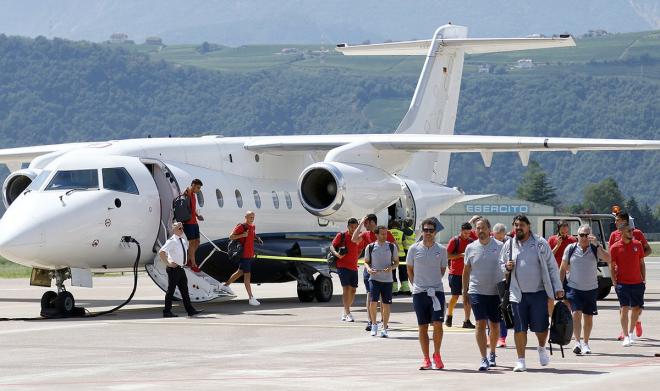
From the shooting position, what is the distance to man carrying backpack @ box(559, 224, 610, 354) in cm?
1631

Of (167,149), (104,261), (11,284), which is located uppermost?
(167,149)

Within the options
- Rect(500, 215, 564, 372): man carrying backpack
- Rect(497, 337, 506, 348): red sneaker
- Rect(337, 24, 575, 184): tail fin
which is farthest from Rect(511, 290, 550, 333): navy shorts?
Rect(337, 24, 575, 184): tail fin

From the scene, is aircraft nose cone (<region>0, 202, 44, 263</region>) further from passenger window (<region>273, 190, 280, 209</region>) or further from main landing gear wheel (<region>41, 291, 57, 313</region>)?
passenger window (<region>273, 190, 280, 209</region>)

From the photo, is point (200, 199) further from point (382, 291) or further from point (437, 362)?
point (437, 362)

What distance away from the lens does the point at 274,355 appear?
51.8 ft

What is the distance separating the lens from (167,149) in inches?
949

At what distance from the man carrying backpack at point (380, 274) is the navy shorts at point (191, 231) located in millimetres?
5533

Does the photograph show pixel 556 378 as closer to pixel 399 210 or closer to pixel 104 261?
pixel 104 261

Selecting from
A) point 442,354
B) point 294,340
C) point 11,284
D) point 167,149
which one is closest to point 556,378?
point 442,354

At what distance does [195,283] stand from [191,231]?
89cm

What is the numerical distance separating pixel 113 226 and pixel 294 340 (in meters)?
5.53

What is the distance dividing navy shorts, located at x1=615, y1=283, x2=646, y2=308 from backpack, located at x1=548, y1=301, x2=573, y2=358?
274cm

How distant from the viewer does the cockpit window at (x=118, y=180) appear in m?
22.3

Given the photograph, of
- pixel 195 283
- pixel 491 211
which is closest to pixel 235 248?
pixel 195 283
